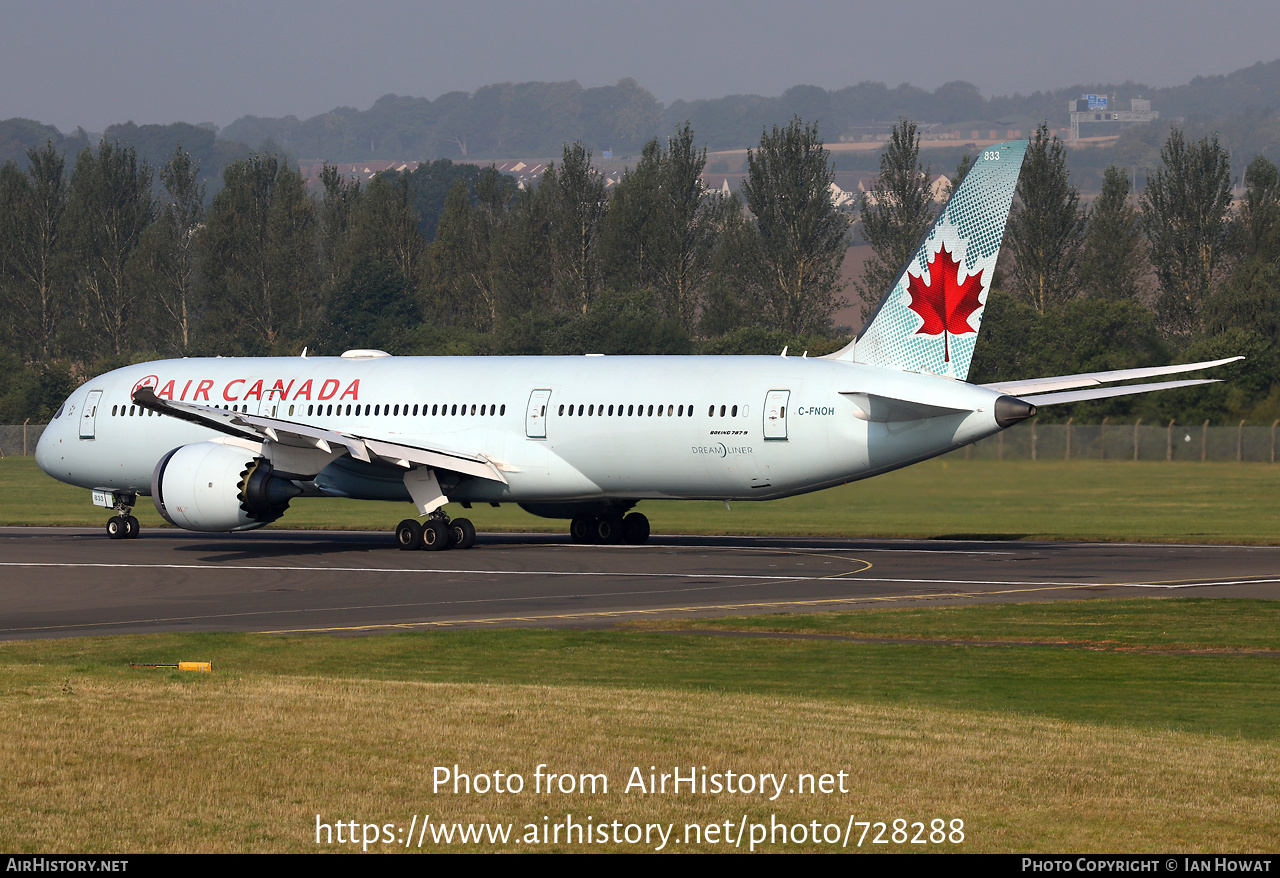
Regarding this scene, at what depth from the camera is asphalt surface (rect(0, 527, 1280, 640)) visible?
24.2 meters

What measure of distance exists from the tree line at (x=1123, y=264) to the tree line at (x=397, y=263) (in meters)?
7.46

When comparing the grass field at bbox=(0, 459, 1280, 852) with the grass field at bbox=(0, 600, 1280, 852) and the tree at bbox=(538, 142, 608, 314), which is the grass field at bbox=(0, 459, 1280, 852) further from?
the tree at bbox=(538, 142, 608, 314)

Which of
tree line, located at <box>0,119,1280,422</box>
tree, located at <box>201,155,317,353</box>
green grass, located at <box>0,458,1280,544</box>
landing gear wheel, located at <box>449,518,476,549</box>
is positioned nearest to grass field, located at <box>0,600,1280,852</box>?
landing gear wheel, located at <box>449,518,476,549</box>

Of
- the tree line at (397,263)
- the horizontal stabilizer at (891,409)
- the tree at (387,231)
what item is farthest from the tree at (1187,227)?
the horizontal stabilizer at (891,409)

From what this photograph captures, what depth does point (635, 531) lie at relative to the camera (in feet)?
127

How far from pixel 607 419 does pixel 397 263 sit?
85.9 metres

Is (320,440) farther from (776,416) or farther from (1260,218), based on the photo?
(1260,218)

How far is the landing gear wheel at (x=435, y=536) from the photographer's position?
36.5 meters

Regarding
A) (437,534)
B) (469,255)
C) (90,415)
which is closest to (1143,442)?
(437,534)

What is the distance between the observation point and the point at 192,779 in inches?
444

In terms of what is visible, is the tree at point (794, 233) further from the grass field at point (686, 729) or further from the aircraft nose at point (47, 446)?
the grass field at point (686, 729)

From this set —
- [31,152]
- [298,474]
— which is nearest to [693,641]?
[298,474]

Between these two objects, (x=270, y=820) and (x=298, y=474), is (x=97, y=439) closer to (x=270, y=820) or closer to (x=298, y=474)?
(x=298, y=474)

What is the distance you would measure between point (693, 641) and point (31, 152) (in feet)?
363
